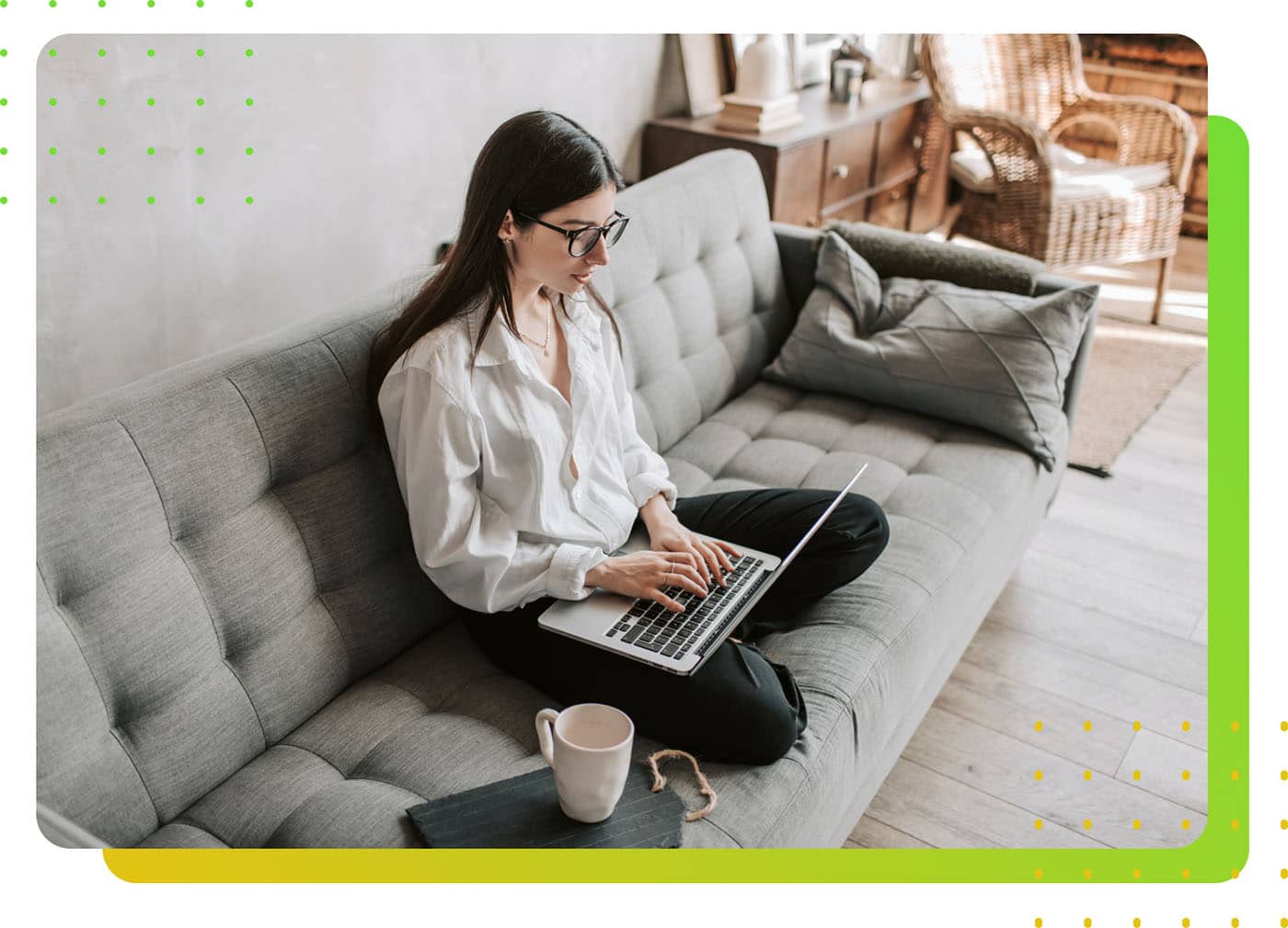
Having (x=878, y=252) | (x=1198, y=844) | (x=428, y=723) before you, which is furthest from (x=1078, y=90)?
(x=428, y=723)

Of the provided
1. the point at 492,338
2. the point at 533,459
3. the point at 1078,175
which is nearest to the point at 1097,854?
the point at 533,459

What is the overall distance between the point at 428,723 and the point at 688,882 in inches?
16.8

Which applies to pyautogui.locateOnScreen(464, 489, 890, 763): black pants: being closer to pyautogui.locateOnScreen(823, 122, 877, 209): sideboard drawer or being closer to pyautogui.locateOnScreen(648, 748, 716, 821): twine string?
pyautogui.locateOnScreen(648, 748, 716, 821): twine string

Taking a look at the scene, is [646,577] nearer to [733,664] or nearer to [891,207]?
[733,664]

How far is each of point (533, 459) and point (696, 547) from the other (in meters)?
0.28

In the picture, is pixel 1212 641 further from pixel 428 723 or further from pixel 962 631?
pixel 428 723

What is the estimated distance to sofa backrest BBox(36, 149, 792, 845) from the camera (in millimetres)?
1246

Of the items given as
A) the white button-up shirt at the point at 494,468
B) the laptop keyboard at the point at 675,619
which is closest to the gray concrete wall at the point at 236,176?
the white button-up shirt at the point at 494,468

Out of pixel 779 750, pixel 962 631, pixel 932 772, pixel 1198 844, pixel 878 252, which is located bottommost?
pixel 932 772

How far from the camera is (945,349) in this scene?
89.3 inches

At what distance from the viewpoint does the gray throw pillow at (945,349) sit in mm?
2236

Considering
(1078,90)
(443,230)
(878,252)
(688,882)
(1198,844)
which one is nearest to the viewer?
(688,882)

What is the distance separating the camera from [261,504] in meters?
1.46

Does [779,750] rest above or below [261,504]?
below
